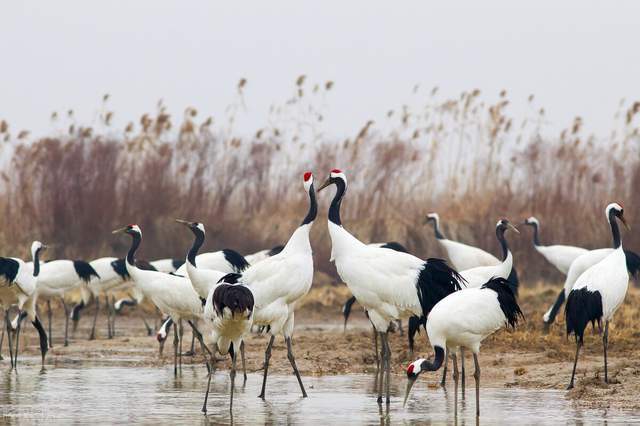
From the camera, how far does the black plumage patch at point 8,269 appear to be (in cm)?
1323

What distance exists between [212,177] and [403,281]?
14354mm

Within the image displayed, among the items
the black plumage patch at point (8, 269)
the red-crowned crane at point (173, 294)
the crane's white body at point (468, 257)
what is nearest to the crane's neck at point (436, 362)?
the red-crowned crane at point (173, 294)

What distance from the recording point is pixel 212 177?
2427 centimetres

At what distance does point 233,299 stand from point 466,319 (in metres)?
1.86

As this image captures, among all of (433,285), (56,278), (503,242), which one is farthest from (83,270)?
(433,285)

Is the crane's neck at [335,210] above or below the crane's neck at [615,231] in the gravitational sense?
A: above

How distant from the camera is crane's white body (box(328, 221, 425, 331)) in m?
10.3

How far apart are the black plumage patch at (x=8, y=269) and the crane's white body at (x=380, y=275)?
14.9 ft

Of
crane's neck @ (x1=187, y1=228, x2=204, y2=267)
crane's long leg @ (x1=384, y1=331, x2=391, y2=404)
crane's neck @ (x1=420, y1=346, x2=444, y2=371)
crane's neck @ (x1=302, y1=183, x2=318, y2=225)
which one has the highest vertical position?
crane's neck @ (x1=302, y1=183, x2=318, y2=225)

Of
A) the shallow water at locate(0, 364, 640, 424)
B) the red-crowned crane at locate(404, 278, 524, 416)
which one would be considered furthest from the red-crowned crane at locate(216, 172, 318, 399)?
the red-crowned crane at locate(404, 278, 524, 416)

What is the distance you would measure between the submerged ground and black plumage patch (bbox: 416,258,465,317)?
0.95 metres

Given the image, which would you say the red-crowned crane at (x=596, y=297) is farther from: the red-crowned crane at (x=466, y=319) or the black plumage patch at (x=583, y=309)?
the red-crowned crane at (x=466, y=319)

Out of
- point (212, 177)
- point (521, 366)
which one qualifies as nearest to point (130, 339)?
point (521, 366)

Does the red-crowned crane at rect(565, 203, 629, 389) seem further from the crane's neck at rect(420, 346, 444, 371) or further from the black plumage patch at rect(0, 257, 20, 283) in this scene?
the black plumage patch at rect(0, 257, 20, 283)
